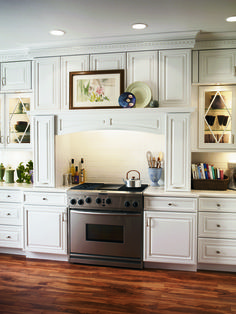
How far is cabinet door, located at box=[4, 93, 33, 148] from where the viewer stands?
13.4 feet

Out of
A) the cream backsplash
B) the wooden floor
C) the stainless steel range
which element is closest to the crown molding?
the cream backsplash

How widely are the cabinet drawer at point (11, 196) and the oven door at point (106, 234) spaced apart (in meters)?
0.76

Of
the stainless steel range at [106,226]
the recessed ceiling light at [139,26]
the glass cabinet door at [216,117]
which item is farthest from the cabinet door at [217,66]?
the stainless steel range at [106,226]

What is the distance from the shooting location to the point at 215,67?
11.5 ft

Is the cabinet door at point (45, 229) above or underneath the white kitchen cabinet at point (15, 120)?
underneath

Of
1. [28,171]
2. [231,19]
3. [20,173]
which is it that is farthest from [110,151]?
[231,19]

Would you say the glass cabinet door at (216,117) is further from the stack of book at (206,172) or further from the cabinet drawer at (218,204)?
the cabinet drawer at (218,204)

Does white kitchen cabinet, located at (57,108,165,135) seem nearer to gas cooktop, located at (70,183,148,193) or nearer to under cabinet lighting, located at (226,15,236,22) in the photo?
gas cooktop, located at (70,183,148,193)

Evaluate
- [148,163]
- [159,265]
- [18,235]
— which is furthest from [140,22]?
[18,235]

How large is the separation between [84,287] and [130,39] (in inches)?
108

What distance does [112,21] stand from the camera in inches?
119

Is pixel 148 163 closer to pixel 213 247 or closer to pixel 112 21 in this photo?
pixel 213 247

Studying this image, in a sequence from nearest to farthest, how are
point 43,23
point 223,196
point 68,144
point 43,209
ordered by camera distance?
point 43,23
point 223,196
point 43,209
point 68,144

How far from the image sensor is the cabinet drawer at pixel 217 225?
3.31 metres
